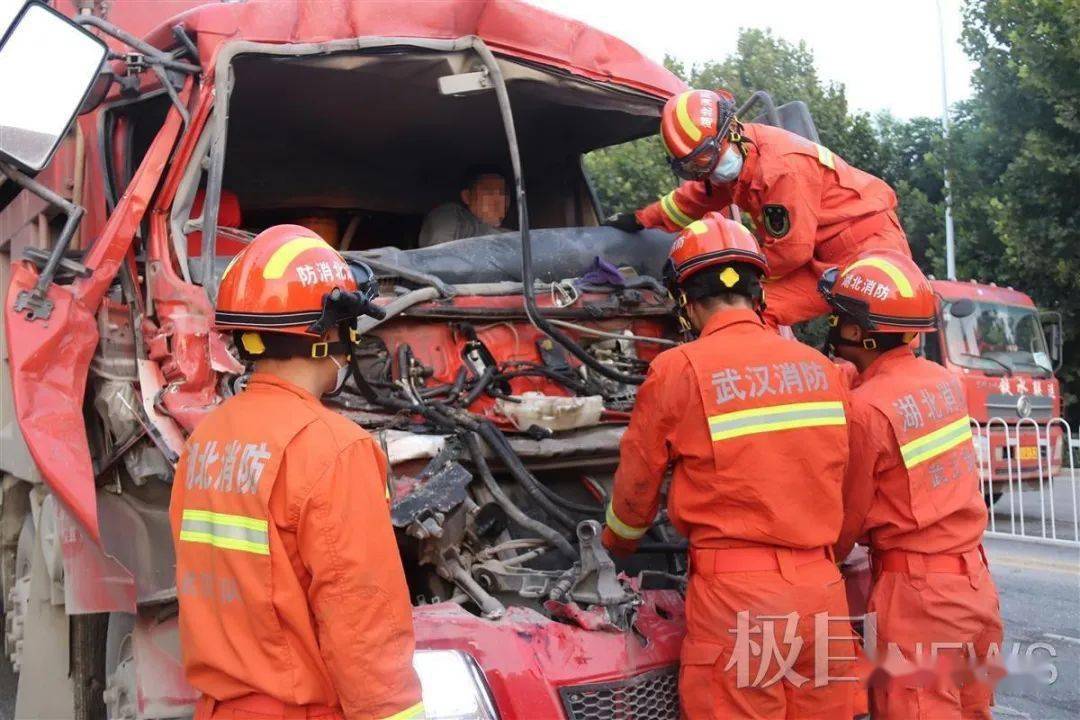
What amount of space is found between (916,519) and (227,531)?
5.93ft

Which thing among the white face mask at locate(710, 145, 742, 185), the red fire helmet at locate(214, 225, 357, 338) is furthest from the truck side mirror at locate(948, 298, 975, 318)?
the red fire helmet at locate(214, 225, 357, 338)

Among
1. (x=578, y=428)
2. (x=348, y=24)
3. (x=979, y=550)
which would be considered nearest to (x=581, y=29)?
(x=348, y=24)

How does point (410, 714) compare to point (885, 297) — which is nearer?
point (410, 714)

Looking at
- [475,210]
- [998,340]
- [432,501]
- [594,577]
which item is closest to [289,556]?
[432,501]

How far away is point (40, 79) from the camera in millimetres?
2938

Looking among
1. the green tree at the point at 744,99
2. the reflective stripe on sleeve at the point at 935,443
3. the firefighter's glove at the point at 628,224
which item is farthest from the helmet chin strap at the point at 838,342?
the green tree at the point at 744,99

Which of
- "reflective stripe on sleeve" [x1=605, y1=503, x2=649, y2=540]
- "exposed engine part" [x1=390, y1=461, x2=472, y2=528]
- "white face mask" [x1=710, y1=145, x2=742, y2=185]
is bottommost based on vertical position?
"reflective stripe on sleeve" [x1=605, y1=503, x2=649, y2=540]

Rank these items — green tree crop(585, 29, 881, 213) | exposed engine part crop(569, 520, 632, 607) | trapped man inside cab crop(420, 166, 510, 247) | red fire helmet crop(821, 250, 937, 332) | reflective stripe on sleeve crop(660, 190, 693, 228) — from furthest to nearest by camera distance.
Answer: green tree crop(585, 29, 881, 213), trapped man inside cab crop(420, 166, 510, 247), reflective stripe on sleeve crop(660, 190, 693, 228), red fire helmet crop(821, 250, 937, 332), exposed engine part crop(569, 520, 632, 607)

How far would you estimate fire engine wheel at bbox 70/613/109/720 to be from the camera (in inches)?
133

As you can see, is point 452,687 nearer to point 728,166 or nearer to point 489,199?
point 728,166

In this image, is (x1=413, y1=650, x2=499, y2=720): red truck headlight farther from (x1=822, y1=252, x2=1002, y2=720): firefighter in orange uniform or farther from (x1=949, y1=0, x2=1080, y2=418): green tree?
(x1=949, y1=0, x2=1080, y2=418): green tree

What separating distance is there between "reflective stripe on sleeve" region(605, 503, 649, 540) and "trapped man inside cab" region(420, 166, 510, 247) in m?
2.25

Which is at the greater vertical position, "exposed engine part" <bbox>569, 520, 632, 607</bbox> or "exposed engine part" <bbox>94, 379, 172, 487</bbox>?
"exposed engine part" <bbox>94, 379, 172, 487</bbox>

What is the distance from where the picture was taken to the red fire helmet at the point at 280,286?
6.41ft
